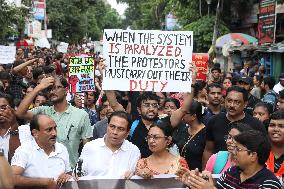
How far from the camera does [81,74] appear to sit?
33.5 feet

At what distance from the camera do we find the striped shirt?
367cm

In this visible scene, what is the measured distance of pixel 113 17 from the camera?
458ft

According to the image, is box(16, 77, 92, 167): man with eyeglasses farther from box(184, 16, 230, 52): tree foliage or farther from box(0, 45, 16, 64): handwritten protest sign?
box(184, 16, 230, 52): tree foliage

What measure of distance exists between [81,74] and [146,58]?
3580 millimetres

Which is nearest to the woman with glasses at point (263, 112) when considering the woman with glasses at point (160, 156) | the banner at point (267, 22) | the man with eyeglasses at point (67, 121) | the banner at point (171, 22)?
the woman with glasses at point (160, 156)

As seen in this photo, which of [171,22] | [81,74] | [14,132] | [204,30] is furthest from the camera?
[171,22]

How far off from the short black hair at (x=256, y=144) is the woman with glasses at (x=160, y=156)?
A: 1199mm

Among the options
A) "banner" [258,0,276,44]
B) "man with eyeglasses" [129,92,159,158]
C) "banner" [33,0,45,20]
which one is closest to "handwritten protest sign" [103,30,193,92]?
"man with eyeglasses" [129,92,159,158]

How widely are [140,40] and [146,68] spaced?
36 cm

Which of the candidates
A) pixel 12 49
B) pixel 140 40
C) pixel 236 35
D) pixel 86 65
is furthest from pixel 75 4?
pixel 140 40

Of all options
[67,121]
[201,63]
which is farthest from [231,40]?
[67,121]

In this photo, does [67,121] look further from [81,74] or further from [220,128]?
[81,74]

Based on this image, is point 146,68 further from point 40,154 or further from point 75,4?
point 75,4

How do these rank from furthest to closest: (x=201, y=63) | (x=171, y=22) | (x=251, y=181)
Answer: (x=171, y=22) < (x=201, y=63) < (x=251, y=181)
